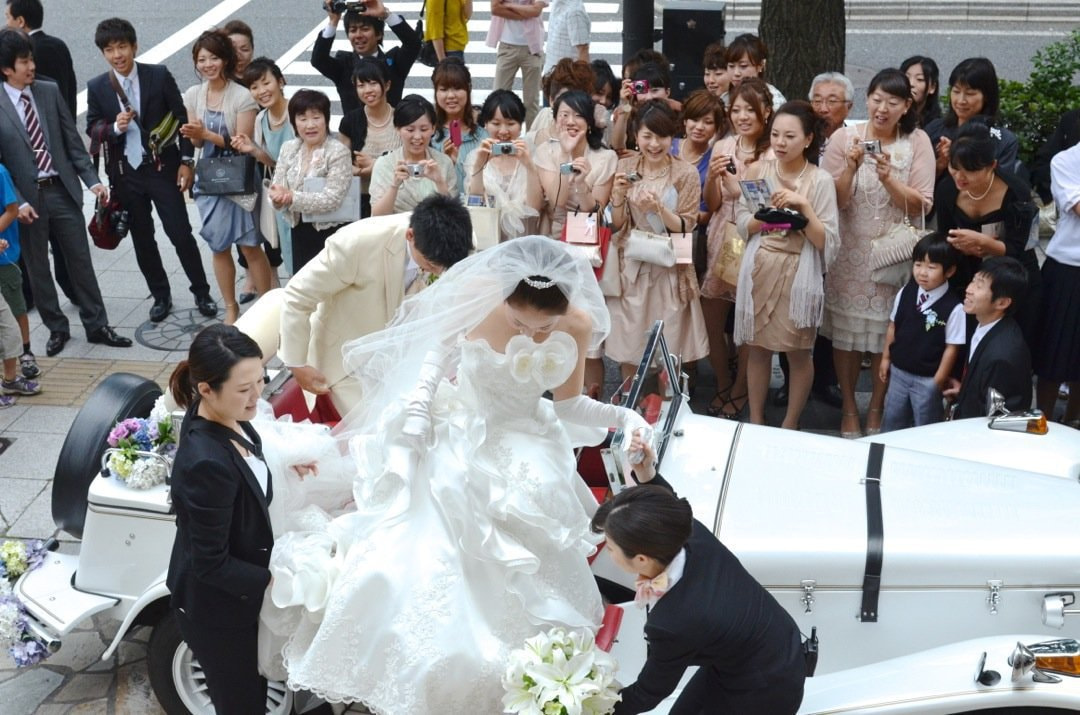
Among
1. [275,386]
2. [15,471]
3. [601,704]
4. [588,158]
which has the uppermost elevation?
[588,158]

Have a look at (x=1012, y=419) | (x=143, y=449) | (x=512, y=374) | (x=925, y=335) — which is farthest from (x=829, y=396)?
(x=143, y=449)

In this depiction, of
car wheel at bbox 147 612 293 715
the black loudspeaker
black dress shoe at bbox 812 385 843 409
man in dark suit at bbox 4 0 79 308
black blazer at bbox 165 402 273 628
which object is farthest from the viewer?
the black loudspeaker

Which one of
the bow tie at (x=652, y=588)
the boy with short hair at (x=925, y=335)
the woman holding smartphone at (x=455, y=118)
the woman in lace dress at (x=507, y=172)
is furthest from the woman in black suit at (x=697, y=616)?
the woman holding smartphone at (x=455, y=118)

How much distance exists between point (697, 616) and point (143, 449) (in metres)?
2.57

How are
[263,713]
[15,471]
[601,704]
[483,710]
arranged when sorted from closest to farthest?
[601,704], [483,710], [263,713], [15,471]

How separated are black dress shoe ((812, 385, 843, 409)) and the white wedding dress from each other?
10.9 feet

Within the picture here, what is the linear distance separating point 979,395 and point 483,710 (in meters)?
2.94

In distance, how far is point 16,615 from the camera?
484 centimetres

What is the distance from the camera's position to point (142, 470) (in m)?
4.75

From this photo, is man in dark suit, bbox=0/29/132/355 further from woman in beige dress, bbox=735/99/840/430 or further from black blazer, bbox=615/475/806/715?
black blazer, bbox=615/475/806/715

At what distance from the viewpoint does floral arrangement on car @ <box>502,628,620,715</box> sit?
3.49m

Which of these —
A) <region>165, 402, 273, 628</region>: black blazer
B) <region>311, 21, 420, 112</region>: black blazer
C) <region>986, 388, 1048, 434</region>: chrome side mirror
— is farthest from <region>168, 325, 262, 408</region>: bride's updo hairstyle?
<region>311, 21, 420, 112</region>: black blazer

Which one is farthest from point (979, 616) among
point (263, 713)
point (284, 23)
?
point (284, 23)

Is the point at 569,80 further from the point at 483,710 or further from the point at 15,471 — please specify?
the point at 483,710
